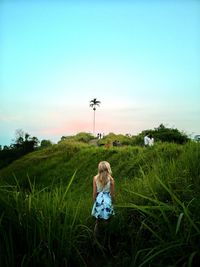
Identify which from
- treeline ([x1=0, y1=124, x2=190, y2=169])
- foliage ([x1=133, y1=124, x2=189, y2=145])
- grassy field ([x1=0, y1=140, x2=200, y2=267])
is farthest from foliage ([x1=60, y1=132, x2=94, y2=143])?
grassy field ([x1=0, y1=140, x2=200, y2=267])

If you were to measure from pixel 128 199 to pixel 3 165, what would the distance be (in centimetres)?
3205

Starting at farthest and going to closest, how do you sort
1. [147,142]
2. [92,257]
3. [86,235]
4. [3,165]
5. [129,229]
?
1. [3,165]
2. [147,142]
3. [129,229]
4. [86,235]
5. [92,257]

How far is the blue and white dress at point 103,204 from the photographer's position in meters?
6.20

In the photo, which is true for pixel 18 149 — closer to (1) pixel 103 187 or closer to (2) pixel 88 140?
(2) pixel 88 140

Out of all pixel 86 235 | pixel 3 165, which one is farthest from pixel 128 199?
pixel 3 165

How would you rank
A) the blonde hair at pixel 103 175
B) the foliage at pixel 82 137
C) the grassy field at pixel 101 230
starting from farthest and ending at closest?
the foliage at pixel 82 137 < the blonde hair at pixel 103 175 < the grassy field at pixel 101 230

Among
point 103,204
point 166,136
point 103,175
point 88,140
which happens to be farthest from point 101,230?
point 88,140

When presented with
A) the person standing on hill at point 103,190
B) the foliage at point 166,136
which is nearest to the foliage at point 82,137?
the foliage at point 166,136

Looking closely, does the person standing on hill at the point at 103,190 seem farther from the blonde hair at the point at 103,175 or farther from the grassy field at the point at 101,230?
the grassy field at the point at 101,230

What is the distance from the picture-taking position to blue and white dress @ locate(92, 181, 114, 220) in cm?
620

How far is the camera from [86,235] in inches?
189

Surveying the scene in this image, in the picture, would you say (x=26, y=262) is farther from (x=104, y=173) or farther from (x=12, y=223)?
(x=104, y=173)

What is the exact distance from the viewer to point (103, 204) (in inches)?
253

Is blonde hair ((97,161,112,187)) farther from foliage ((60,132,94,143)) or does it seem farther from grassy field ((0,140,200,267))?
foliage ((60,132,94,143))
